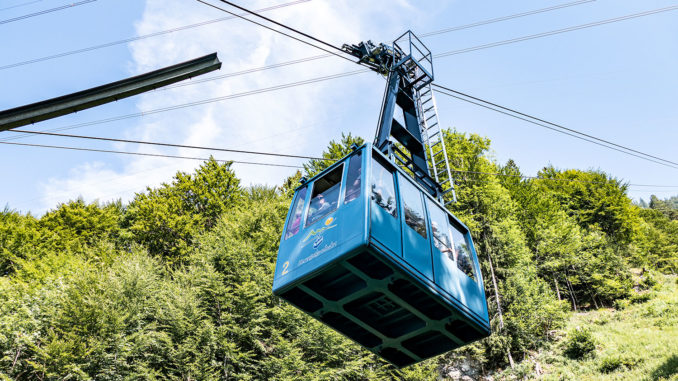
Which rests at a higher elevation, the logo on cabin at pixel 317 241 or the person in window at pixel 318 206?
the person in window at pixel 318 206

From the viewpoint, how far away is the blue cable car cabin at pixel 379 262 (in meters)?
A: 7.34

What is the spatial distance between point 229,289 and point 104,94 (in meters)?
15.5

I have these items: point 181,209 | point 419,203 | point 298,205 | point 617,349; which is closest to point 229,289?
point 298,205

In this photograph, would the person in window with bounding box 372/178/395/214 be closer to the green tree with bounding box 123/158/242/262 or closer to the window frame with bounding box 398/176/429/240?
the window frame with bounding box 398/176/429/240

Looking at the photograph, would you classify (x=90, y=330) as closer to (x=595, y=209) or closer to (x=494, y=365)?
(x=494, y=365)

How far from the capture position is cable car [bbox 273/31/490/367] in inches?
289

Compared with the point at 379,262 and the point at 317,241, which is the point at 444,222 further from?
the point at 317,241

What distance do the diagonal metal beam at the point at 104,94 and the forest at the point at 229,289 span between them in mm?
13277

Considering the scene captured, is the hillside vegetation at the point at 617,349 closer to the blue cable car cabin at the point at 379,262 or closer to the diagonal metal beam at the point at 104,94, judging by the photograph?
the blue cable car cabin at the point at 379,262

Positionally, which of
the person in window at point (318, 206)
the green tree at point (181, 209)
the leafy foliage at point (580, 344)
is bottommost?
the person in window at point (318, 206)

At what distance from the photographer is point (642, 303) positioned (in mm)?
28094

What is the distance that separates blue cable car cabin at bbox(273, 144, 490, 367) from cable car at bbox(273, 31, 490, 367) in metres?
0.02

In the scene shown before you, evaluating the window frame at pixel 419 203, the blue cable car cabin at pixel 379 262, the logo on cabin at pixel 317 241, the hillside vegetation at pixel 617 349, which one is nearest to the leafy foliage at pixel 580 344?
the hillside vegetation at pixel 617 349

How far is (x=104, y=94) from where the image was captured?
708 cm
